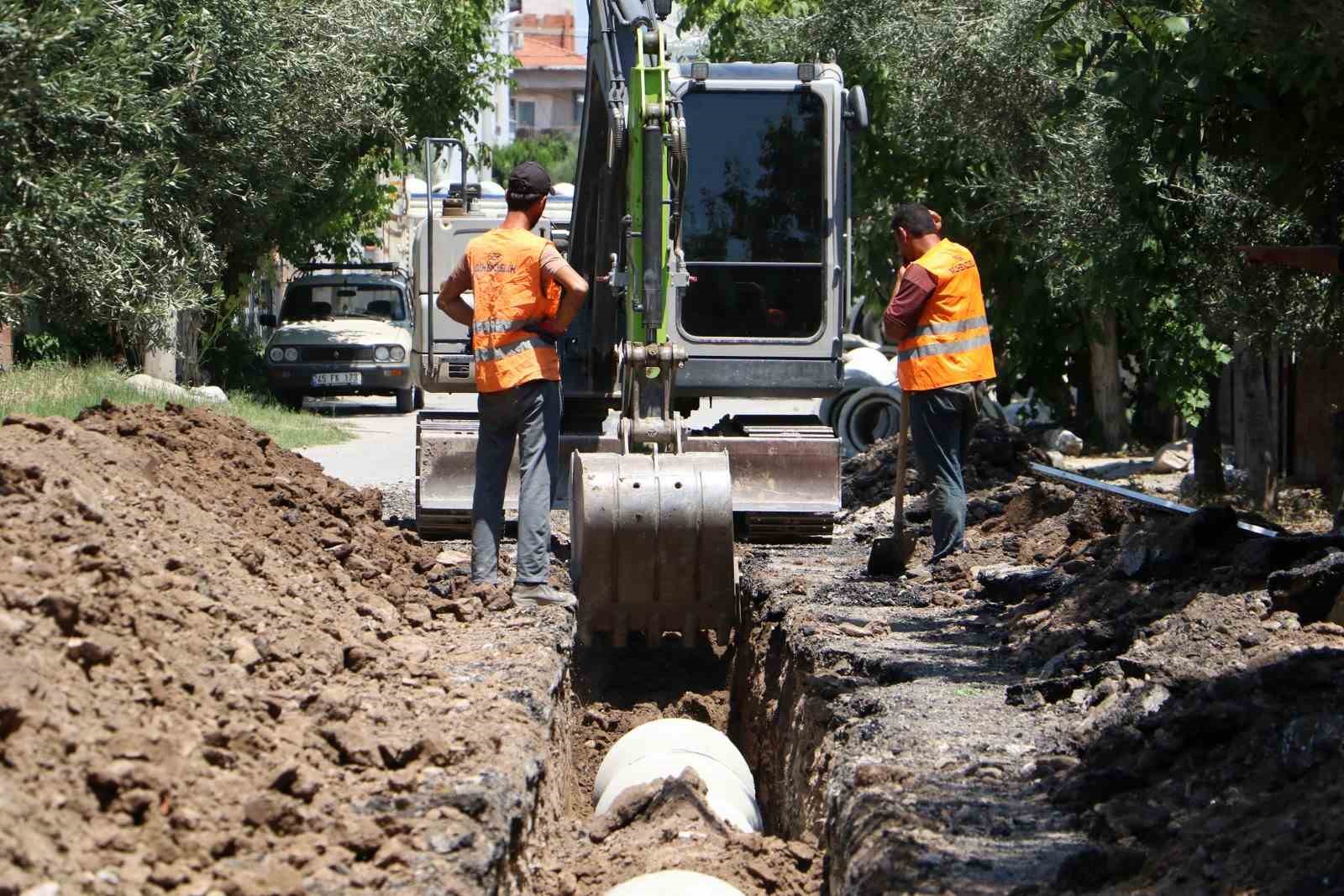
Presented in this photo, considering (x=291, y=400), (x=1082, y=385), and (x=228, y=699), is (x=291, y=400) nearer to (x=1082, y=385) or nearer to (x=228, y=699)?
(x=1082, y=385)

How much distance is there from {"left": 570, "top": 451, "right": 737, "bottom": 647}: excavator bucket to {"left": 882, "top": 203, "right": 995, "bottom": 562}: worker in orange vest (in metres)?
1.57

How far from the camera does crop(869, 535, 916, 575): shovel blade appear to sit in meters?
9.74

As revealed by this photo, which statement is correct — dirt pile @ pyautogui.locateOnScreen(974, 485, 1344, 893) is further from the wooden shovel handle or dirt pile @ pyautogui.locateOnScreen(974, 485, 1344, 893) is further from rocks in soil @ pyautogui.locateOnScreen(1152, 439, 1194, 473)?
rocks in soil @ pyautogui.locateOnScreen(1152, 439, 1194, 473)

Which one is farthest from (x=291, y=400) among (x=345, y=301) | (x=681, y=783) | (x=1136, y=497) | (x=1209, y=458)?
(x=681, y=783)

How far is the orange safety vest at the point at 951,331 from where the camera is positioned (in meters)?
9.43

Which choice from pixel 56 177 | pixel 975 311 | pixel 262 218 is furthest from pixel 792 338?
pixel 262 218

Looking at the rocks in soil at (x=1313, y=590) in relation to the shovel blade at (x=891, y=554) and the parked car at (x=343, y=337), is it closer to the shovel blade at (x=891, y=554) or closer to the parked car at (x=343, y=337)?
the shovel blade at (x=891, y=554)

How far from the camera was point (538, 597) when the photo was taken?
8508mm

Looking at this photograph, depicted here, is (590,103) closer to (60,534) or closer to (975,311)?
(975,311)

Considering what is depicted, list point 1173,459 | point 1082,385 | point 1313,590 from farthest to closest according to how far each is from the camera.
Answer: point 1082,385, point 1173,459, point 1313,590

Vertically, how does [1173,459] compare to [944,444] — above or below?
below

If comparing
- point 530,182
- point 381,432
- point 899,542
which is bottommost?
point 381,432

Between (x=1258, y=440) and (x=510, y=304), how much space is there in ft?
24.4

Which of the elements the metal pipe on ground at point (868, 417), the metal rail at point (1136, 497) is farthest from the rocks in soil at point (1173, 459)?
the metal rail at point (1136, 497)
